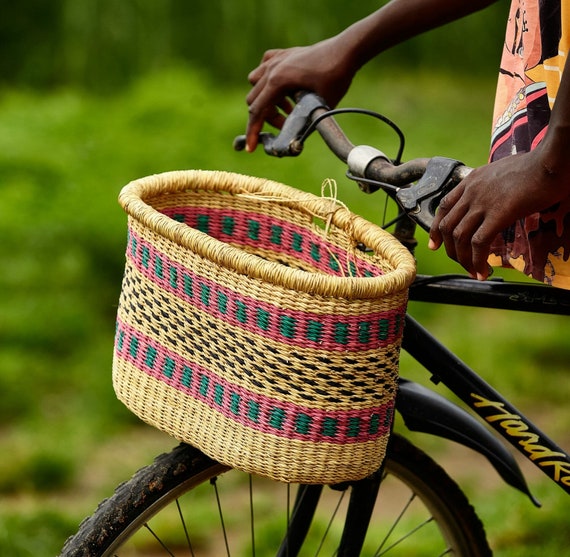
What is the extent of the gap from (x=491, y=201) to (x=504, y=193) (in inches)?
0.8

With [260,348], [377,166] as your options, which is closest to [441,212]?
[377,166]

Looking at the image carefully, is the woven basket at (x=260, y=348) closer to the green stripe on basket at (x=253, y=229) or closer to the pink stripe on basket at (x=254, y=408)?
the pink stripe on basket at (x=254, y=408)

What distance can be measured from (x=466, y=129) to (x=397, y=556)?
3.33m

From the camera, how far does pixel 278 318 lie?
1372 millimetres

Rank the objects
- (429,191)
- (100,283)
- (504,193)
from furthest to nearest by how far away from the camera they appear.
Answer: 1. (100,283)
2. (429,191)
3. (504,193)

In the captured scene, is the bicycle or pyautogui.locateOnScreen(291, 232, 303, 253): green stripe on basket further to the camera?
pyautogui.locateOnScreen(291, 232, 303, 253): green stripe on basket

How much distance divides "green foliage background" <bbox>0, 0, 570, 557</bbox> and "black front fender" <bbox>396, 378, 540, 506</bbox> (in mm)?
1054

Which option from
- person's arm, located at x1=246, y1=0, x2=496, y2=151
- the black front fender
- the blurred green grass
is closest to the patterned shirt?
person's arm, located at x1=246, y1=0, x2=496, y2=151

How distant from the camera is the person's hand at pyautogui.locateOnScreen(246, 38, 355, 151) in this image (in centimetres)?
181

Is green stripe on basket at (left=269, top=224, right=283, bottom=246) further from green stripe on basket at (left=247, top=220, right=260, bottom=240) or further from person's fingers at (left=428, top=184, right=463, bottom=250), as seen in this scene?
person's fingers at (left=428, top=184, right=463, bottom=250)

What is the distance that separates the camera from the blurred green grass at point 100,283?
303 centimetres

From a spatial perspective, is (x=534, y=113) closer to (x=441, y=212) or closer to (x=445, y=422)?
(x=441, y=212)

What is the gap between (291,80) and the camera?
5.94 ft

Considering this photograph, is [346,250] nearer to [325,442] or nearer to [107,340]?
[325,442]
